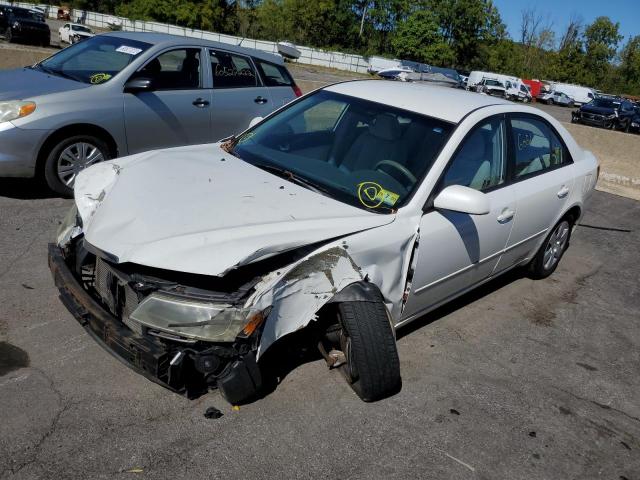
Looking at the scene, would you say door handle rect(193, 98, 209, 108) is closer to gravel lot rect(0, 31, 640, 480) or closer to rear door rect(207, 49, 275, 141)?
rear door rect(207, 49, 275, 141)

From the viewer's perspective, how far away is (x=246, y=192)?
10.9 ft

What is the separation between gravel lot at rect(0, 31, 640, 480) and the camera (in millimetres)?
2670

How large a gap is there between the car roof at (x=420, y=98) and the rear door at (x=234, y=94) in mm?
2512

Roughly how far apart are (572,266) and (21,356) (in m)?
5.26

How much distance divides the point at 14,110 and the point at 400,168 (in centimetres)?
372

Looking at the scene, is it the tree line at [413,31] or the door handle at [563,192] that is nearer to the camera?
the door handle at [563,192]

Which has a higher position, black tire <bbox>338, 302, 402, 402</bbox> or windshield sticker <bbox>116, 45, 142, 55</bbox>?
windshield sticker <bbox>116, 45, 142, 55</bbox>

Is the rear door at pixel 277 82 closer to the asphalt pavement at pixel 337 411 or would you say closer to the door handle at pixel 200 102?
the door handle at pixel 200 102

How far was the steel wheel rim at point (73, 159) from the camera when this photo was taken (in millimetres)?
5602

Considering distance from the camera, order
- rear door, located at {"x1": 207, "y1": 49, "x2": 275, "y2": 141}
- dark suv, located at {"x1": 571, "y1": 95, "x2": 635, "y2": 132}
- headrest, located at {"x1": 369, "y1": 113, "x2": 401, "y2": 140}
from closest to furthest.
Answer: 1. headrest, located at {"x1": 369, "y1": 113, "x2": 401, "y2": 140}
2. rear door, located at {"x1": 207, "y1": 49, "x2": 275, "y2": 141}
3. dark suv, located at {"x1": 571, "y1": 95, "x2": 635, "y2": 132}

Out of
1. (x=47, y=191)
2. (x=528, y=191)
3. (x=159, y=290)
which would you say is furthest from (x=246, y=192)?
(x=47, y=191)

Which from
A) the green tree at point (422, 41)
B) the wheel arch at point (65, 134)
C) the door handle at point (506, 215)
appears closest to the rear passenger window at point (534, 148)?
the door handle at point (506, 215)

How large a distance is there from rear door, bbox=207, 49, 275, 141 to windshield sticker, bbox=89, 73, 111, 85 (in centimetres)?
120

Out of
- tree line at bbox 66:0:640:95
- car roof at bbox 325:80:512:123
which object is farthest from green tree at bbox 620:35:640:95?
car roof at bbox 325:80:512:123
